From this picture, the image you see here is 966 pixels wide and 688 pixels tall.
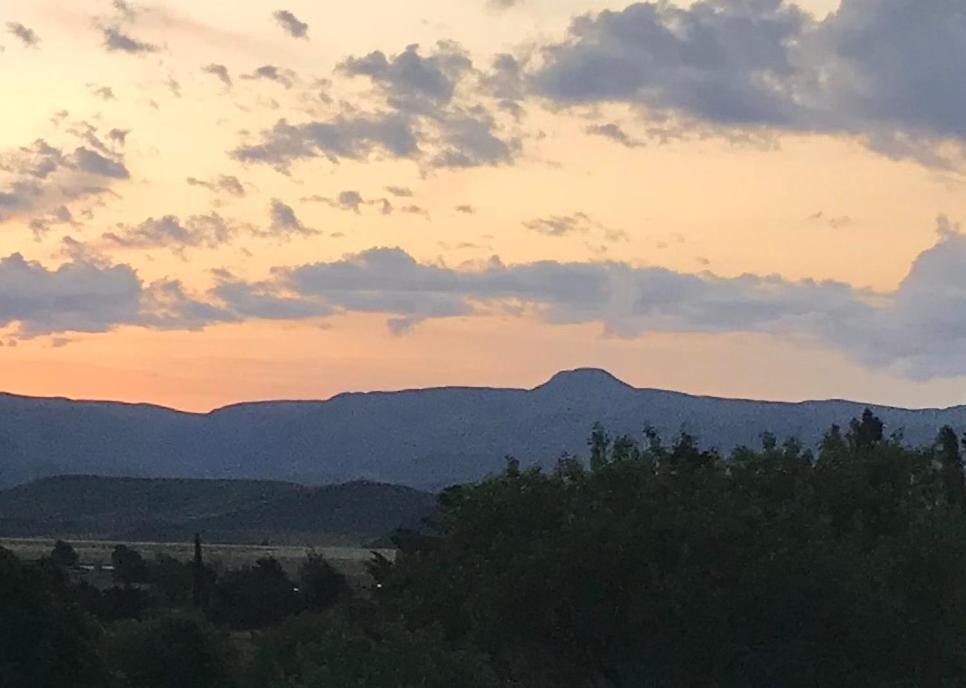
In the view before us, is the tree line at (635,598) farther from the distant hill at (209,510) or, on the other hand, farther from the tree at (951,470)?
the distant hill at (209,510)

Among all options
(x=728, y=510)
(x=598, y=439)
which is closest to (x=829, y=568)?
(x=728, y=510)

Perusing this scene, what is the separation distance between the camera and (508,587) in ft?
109

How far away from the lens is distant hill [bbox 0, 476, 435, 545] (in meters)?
148

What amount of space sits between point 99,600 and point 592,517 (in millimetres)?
36113

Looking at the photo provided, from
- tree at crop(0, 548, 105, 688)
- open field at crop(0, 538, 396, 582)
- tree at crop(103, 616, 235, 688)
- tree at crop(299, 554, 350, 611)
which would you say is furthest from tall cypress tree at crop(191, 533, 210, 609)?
tree at crop(0, 548, 105, 688)

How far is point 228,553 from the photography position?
116 metres

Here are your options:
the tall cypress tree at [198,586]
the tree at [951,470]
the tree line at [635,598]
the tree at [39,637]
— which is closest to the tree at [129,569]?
the tall cypress tree at [198,586]

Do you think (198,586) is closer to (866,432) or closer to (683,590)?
(866,432)

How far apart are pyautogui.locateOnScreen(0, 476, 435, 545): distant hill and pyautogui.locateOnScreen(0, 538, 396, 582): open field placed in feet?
37.5

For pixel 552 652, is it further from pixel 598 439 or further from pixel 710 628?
pixel 598 439

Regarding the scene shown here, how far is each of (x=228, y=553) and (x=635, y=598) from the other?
86.5 meters

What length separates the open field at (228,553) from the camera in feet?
321

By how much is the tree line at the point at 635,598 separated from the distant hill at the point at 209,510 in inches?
3895

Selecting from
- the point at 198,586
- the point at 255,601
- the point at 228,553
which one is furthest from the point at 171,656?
the point at 228,553
